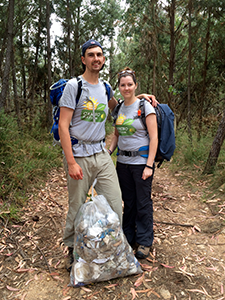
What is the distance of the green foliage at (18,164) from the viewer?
4109 millimetres

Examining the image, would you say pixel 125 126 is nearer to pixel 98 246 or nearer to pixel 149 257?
pixel 98 246

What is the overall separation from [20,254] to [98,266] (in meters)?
1.28

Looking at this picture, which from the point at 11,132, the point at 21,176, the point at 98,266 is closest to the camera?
the point at 98,266

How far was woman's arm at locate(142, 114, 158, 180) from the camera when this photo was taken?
256 centimetres

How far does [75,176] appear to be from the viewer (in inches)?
91.0

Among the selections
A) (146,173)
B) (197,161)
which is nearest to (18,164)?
(146,173)

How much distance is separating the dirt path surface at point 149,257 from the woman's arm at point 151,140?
112 centimetres

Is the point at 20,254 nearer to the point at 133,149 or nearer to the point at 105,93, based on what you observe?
A: the point at 133,149

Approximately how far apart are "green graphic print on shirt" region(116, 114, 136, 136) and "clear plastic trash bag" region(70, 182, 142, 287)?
2.62 feet

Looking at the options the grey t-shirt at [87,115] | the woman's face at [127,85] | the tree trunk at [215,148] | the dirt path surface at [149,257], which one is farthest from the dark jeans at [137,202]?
the tree trunk at [215,148]

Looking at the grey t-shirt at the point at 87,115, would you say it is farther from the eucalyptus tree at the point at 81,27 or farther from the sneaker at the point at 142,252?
the eucalyptus tree at the point at 81,27

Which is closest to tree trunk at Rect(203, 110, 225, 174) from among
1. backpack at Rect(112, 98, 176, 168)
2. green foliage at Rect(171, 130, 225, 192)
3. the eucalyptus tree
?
green foliage at Rect(171, 130, 225, 192)

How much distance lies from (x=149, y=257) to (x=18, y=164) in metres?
3.12

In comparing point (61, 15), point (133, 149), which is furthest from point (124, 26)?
point (133, 149)
